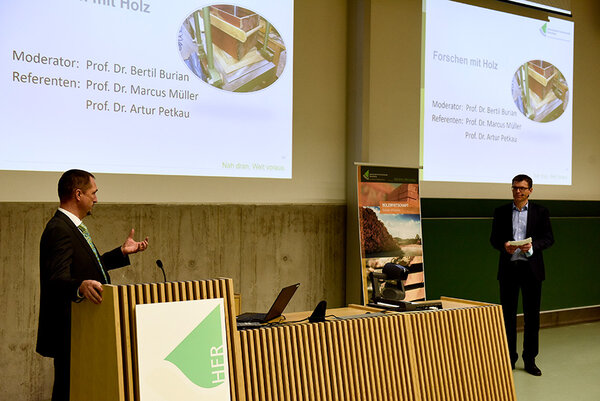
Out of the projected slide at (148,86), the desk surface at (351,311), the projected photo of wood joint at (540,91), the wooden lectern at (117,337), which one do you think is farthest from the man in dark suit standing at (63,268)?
the projected photo of wood joint at (540,91)

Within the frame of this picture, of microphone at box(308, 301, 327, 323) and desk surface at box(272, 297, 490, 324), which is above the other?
microphone at box(308, 301, 327, 323)

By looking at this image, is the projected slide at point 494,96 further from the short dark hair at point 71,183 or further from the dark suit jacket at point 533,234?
the short dark hair at point 71,183

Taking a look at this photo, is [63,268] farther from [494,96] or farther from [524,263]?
[494,96]

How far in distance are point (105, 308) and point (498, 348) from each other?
7.30ft

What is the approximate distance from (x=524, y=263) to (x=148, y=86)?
3.49 metres

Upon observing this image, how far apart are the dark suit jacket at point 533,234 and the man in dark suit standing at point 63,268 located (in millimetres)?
3750

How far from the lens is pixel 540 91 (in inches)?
295

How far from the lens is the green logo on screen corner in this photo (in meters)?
2.45

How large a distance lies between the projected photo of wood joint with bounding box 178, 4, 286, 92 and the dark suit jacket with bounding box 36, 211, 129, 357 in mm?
2553

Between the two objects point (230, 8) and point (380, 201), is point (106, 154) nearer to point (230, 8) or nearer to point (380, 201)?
point (230, 8)

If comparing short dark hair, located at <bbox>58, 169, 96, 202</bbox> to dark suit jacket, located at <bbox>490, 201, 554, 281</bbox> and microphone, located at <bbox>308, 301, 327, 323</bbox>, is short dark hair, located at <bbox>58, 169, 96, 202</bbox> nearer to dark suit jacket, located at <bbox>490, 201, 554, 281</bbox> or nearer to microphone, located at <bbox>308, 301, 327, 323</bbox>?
microphone, located at <bbox>308, 301, 327, 323</bbox>

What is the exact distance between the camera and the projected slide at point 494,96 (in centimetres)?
673

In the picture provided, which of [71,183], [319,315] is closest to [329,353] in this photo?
[319,315]

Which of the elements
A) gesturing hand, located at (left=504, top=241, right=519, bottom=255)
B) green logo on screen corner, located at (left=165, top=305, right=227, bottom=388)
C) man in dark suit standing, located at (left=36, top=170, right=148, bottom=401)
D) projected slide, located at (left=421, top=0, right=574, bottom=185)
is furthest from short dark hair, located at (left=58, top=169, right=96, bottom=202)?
projected slide, located at (left=421, top=0, right=574, bottom=185)
